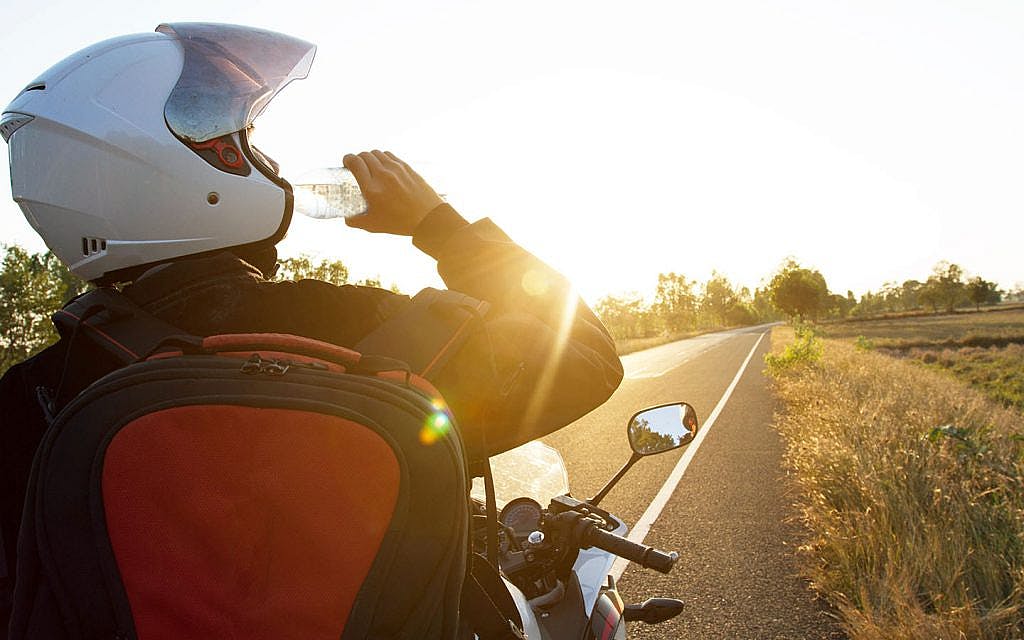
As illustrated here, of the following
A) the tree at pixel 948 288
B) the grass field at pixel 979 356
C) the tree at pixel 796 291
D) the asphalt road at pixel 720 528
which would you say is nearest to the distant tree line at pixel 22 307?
the asphalt road at pixel 720 528

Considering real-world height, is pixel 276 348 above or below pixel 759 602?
above

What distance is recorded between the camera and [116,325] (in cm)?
100

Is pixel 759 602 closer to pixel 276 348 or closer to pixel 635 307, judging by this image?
pixel 276 348

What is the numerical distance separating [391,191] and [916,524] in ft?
12.4

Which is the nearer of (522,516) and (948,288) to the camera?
(522,516)

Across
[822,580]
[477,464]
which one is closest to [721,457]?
[822,580]

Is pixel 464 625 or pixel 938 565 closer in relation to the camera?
pixel 464 625

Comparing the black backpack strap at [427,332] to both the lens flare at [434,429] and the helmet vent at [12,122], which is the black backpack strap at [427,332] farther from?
the helmet vent at [12,122]

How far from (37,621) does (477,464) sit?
0.72 meters

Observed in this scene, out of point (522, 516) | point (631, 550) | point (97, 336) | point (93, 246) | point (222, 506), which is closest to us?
point (222, 506)

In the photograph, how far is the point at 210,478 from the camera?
2.69 feet

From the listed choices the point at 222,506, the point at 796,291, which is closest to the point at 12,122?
the point at 222,506

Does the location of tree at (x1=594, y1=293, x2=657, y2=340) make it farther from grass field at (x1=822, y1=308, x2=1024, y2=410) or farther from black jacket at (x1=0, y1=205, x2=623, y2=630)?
black jacket at (x1=0, y1=205, x2=623, y2=630)

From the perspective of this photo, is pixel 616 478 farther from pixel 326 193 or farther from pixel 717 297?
pixel 717 297
